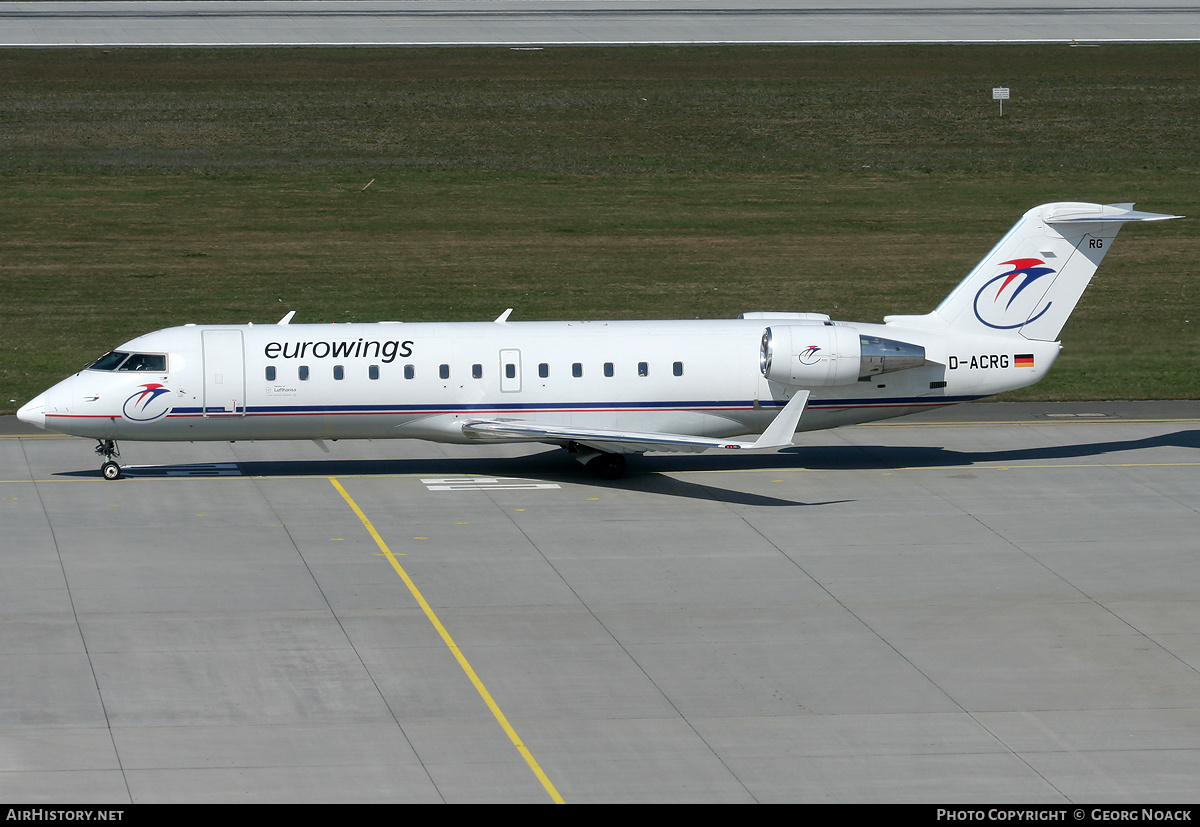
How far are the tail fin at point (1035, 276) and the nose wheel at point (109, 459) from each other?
1617 centimetres

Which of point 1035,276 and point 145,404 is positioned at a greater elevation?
point 1035,276

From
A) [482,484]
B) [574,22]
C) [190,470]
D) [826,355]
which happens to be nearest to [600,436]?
[482,484]

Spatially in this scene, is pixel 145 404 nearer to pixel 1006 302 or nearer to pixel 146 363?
pixel 146 363

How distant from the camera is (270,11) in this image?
88438mm

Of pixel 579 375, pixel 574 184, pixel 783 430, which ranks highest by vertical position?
pixel 574 184

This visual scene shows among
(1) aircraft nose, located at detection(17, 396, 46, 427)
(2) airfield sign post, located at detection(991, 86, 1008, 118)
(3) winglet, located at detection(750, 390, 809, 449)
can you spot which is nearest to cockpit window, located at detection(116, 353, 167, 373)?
(1) aircraft nose, located at detection(17, 396, 46, 427)

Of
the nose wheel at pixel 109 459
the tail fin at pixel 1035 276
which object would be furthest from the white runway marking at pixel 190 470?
the tail fin at pixel 1035 276

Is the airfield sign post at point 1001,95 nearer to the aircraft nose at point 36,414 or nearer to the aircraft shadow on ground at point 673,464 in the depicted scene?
the aircraft shadow on ground at point 673,464

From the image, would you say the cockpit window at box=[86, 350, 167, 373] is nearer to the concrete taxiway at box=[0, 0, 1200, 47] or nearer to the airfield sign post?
the airfield sign post

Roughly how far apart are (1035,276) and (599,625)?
13.8 metres

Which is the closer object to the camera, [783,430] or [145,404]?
[783,430]

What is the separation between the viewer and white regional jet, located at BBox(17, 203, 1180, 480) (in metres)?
30.9

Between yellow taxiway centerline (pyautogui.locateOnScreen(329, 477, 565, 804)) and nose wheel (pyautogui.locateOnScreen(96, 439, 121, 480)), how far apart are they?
4.51 m

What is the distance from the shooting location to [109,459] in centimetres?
3206
